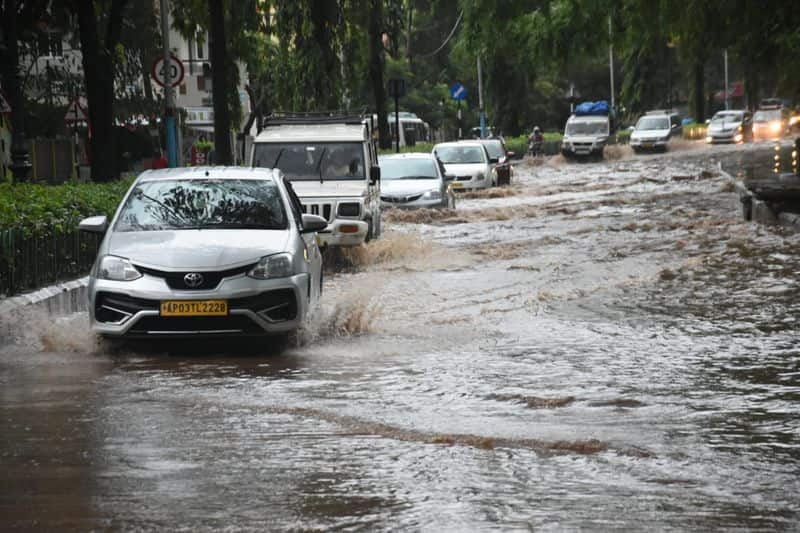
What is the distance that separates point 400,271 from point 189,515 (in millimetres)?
13870

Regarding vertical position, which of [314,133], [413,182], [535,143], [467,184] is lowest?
[467,184]

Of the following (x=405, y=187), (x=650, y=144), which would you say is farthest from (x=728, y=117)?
(x=405, y=187)

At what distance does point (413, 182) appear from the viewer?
96.5 feet

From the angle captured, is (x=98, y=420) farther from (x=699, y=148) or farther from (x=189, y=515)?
(x=699, y=148)

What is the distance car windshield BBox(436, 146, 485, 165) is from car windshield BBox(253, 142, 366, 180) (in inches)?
744

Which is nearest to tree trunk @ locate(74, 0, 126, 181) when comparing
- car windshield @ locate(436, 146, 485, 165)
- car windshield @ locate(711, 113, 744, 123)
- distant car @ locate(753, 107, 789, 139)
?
car windshield @ locate(436, 146, 485, 165)

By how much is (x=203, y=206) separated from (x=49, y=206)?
2.73 meters

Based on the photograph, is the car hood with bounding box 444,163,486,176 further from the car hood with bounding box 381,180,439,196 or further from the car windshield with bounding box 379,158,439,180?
the car hood with bounding box 381,180,439,196

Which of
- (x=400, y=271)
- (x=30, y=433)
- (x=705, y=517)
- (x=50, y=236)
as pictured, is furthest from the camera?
(x=400, y=271)

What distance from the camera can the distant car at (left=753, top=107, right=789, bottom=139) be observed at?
78.9m

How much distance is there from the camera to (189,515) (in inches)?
259

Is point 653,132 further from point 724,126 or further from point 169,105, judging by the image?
point 169,105

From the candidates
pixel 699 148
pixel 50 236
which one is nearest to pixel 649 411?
pixel 50 236

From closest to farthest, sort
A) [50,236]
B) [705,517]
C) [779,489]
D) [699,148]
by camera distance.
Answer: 1. [705,517]
2. [779,489]
3. [50,236]
4. [699,148]
